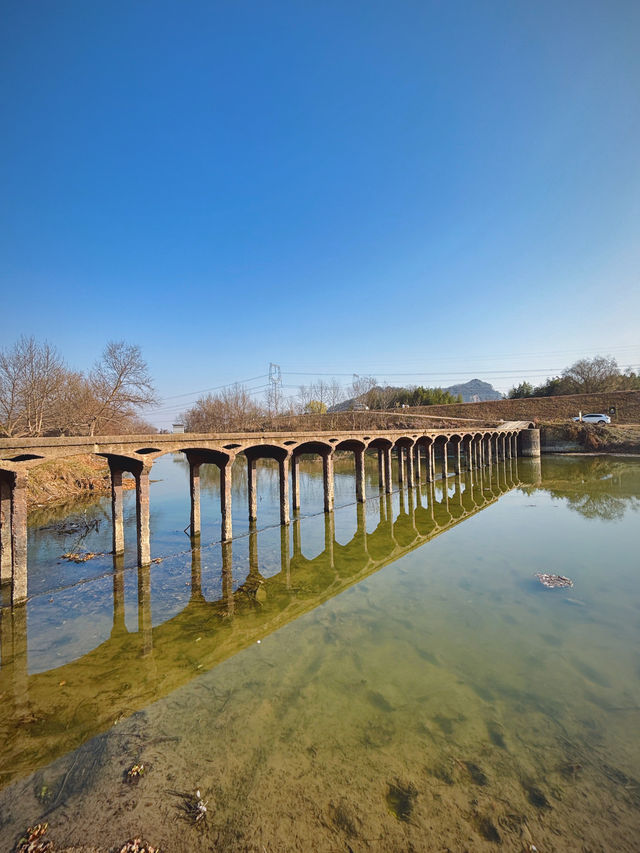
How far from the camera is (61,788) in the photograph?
14.4 feet

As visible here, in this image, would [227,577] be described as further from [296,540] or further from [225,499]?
[296,540]

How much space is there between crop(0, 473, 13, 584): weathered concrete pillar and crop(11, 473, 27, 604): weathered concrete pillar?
329mm

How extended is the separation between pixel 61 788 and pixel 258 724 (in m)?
2.40

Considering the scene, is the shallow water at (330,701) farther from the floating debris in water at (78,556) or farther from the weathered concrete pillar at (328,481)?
the weathered concrete pillar at (328,481)

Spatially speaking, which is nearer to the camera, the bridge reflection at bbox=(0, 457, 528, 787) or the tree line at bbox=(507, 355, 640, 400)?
the bridge reflection at bbox=(0, 457, 528, 787)

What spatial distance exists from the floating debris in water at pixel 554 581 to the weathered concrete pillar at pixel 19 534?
13826mm

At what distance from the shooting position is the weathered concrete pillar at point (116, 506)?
41.4 feet

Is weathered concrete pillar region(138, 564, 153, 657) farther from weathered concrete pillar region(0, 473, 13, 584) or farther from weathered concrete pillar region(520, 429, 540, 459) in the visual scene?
weathered concrete pillar region(520, 429, 540, 459)

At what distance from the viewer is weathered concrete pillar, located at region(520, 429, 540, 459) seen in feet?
157

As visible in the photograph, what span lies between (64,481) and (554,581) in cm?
2930

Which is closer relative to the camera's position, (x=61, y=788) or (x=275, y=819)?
(x=275, y=819)

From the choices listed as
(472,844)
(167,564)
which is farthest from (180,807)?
(167,564)

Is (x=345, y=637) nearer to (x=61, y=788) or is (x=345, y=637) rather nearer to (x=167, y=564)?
(x=61, y=788)

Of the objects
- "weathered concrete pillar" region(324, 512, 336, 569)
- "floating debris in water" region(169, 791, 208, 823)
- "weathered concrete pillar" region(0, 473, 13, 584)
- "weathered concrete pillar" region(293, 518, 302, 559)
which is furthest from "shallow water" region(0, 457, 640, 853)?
"weathered concrete pillar" region(0, 473, 13, 584)
